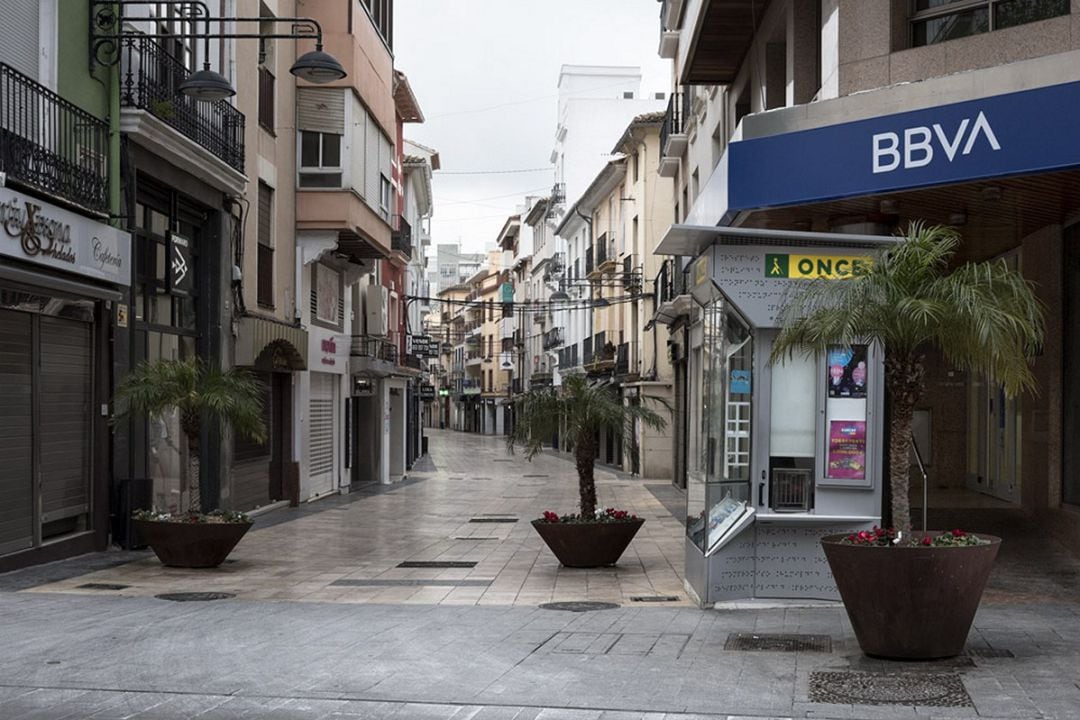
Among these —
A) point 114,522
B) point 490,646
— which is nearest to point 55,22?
point 114,522

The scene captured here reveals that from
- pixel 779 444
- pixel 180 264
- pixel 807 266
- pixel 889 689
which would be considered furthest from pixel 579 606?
pixel 180 264

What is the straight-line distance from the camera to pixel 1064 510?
Answer: 14.4 metres

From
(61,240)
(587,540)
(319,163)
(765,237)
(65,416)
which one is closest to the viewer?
(765,237)

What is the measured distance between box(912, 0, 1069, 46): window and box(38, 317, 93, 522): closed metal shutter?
378 inches

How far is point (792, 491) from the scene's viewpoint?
37.0 feet

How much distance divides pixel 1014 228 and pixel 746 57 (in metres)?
6.66

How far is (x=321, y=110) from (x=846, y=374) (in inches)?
661

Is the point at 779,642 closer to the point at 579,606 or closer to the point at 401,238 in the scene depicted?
the point at 579,606

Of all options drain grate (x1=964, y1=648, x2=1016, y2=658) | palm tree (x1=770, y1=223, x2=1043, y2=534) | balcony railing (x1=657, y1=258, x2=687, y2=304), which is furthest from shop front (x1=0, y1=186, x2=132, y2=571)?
balcony railing (x1=657, y1=258, x2=687, y2=304)

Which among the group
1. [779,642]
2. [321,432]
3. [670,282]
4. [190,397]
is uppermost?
[670,282]

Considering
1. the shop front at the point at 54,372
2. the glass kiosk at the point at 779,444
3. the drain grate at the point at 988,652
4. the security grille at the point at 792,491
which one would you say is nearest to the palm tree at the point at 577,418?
the glass kiosk at the point at 779,444

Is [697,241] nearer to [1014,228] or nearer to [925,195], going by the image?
[925,195]

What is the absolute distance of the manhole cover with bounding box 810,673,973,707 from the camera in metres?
7.15

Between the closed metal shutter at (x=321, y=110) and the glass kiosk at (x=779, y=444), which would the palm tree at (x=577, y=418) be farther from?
the closed metal shutter at (x=321, y=110)
